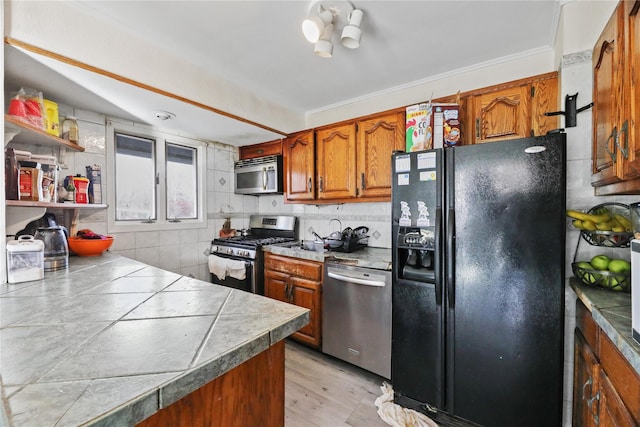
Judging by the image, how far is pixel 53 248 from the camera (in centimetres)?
144

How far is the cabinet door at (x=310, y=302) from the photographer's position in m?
2.32

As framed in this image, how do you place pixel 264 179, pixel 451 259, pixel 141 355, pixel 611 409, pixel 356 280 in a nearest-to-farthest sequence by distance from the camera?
1. pixel 141 355
2. pixel 611 409
3. pixel 451 259
4. pixel 356 280
5. pixel 264 179

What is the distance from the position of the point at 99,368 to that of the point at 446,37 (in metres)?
2.18

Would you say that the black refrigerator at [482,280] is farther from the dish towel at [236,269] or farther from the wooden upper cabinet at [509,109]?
the dish towel at [236,269]

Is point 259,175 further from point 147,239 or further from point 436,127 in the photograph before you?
point 436,127

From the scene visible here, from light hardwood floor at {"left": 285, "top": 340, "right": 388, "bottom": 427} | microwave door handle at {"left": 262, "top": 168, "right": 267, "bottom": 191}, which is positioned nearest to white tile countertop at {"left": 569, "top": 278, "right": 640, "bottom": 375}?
light hardwood floor at {"left": 285, "top": 340, "right": 388, "bottom": 427}

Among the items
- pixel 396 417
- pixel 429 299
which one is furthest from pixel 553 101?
pixel 396 417

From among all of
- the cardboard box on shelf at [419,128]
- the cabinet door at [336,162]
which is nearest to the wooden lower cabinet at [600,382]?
the cardboard box on shelf at [419,128]

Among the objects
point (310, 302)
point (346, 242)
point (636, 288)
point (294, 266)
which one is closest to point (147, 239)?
point (294, 266)

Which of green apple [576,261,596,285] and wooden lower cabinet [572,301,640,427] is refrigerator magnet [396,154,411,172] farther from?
wooden lower cabinet [572,301,640,427]

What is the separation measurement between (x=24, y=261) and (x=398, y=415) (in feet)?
6.92

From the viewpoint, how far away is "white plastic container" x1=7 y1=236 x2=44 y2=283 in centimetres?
119

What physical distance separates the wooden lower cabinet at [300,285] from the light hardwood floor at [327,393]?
0.20m

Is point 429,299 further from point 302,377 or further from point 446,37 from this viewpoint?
point 446,37
